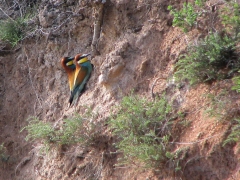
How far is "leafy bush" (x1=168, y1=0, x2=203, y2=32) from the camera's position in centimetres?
459

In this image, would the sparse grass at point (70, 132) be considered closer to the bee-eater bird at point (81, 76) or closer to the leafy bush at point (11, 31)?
the bee-eater bird at point (81, 76)

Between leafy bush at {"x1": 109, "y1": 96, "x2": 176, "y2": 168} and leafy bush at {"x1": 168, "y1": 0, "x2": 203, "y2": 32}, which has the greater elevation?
leafy bush at {"x1": 168, "y1": 0, "x2": 203, "y2": 32}


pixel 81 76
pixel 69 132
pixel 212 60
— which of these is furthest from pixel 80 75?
pixel 212 60

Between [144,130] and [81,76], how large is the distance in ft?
4.39

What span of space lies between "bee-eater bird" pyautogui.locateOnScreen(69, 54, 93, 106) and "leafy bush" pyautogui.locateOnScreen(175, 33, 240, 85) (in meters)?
1.26

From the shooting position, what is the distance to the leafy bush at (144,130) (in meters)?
4.12

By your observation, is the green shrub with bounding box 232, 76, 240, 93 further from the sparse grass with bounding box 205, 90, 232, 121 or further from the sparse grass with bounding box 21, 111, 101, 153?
the sparse grass with bounding box 21, 111, 101, 153

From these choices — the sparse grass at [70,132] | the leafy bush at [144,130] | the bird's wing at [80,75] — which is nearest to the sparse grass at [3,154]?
the sparse grass at [70,132]

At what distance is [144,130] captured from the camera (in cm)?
432

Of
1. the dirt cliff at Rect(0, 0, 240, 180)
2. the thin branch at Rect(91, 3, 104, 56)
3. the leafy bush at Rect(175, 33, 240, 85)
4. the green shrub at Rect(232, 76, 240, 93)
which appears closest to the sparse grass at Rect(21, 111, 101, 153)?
the dirt cliff at Rect(0, 0, 240, 180)

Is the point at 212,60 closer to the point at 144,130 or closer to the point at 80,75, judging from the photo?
the point at 144,130

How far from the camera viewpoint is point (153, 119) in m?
4.34

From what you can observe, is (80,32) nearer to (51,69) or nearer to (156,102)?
(51,69)

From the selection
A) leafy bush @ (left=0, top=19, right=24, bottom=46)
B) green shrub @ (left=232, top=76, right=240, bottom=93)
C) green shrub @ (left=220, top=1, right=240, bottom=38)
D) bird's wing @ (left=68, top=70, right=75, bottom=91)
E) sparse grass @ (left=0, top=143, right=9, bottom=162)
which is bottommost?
sparse grass @ (left=0, top=143, right=9, bottom=162)
